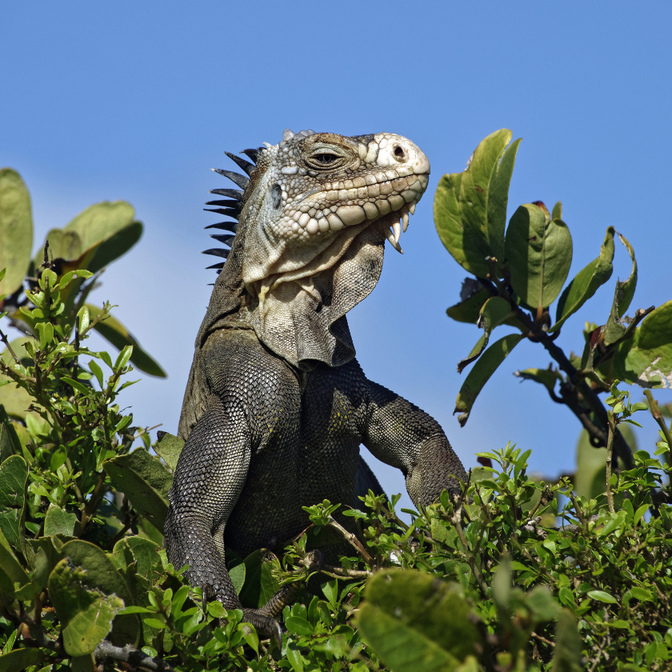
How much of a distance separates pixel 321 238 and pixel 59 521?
2314 millimetres

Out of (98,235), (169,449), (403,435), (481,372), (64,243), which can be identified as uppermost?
(98,235)

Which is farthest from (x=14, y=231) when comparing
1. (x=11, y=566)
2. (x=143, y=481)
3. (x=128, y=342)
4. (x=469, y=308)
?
(x=11, y=566)

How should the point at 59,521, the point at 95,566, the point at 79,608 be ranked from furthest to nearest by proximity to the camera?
the point at 59,521 → the point at 95,566 → the point at 79,608

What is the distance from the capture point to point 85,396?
4.97 meters

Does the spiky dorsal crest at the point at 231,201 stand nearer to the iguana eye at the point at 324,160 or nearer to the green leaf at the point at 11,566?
the iguana eye at the point at 324,160

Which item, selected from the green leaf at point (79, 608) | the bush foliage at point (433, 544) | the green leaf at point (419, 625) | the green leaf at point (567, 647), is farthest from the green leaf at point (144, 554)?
the green leaf at point (567, 647)

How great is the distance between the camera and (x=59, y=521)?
15.6 feet

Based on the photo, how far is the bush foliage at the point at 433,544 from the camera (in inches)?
98.7

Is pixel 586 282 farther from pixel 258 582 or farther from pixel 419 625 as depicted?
pixel 419 625

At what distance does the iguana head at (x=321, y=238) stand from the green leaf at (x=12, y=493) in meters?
1.71

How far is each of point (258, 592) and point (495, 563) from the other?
5.22ft

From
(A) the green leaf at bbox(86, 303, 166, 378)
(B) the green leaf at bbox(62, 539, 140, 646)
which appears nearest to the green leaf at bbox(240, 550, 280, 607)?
(B) the green leaf at bbox(62, 539, 140, 646)

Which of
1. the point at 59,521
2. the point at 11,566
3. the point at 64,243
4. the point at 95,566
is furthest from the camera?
the point at 64,243

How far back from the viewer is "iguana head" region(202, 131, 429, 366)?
19.0 ft
